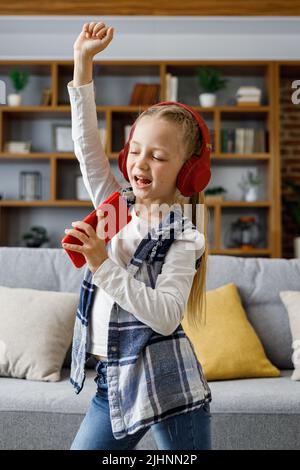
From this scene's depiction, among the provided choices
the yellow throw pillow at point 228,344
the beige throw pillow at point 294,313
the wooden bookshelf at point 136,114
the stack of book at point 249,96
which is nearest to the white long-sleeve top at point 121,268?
the yellow throw pillow at point 228,344

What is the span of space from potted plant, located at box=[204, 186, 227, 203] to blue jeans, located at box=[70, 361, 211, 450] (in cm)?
388

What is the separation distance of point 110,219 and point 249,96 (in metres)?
4.08

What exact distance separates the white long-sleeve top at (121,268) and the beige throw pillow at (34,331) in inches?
43.1

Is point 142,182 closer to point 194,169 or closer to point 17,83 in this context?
point 194,169

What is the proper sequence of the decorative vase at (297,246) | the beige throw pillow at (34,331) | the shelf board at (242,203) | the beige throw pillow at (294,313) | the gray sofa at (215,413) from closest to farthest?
1. the gray sofa at (215,413)
2. the beige throw pillow at (34,331)
3. the beige throw pillow at (294,313)
4. the decorative vase at (297,246)
5. the shelf board at (242,203)

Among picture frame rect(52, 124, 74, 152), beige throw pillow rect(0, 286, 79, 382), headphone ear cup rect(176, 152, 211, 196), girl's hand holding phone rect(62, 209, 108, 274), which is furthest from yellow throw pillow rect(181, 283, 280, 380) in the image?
picture frame rect(52, 124, 74, 152)

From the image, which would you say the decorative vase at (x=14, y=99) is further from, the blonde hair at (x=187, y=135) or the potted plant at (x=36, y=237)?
the blonde hair at (x=187, y=135)

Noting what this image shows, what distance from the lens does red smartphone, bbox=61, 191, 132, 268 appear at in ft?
3.11

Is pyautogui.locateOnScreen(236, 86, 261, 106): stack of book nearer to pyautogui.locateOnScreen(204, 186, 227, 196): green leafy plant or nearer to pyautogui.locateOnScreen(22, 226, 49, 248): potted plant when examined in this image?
pyautogui.locateOnScreen(204, 186, 227, 196): green leafy plant

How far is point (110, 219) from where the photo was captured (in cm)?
99

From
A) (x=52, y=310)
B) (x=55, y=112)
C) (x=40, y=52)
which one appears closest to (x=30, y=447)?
(x=52, y=310)

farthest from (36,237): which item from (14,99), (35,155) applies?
(14,99)

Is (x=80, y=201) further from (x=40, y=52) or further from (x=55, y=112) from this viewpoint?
(x=40, y=52)

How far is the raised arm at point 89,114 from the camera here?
3.24 feet
